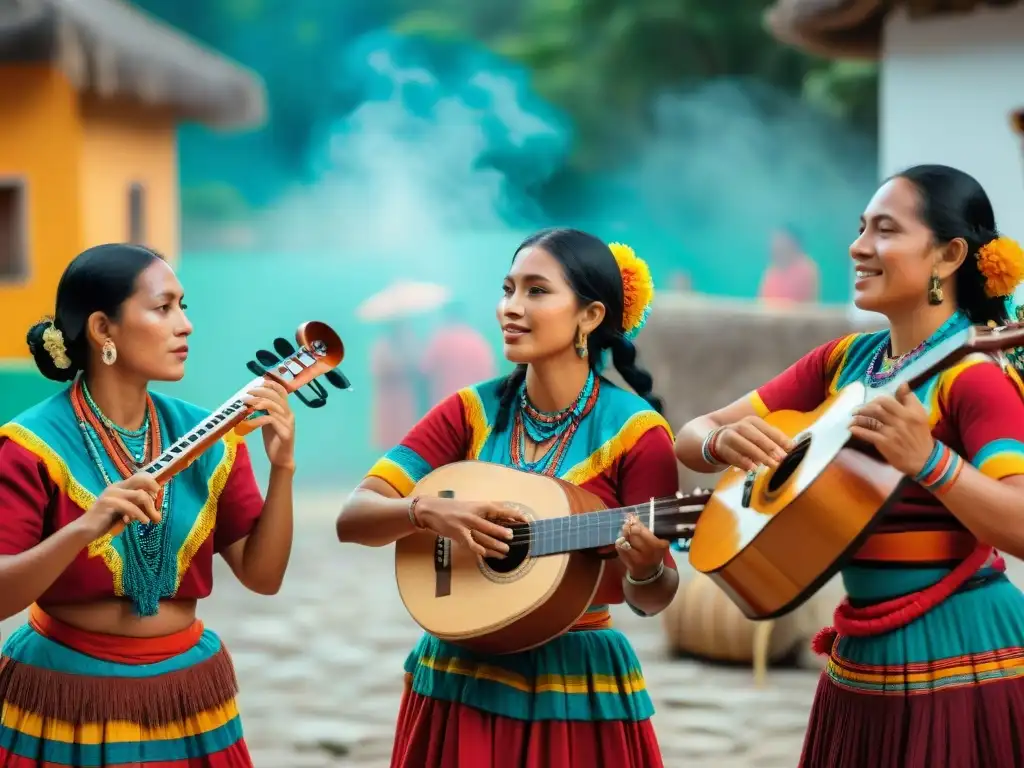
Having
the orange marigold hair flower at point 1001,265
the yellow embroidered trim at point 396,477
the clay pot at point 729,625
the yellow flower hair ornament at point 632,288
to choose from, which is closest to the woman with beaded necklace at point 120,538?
the yellow embroidered trim at point 396,477

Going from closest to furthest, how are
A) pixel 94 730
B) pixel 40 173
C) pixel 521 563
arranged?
1. pixel 94 730
2. pixel 521 563
3. pixel 40 173

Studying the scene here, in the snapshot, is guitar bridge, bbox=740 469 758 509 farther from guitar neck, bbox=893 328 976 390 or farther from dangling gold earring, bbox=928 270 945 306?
dangling gold earring, bbox=928 270 945 306

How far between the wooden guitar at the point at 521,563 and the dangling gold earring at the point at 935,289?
1.96ft

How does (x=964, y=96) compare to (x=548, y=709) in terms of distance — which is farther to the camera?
(x=964, y=96)

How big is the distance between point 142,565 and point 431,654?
669mm

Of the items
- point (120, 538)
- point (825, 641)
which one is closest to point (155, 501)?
point (120, 538)

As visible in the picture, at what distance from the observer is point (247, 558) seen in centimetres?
307

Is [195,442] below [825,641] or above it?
above

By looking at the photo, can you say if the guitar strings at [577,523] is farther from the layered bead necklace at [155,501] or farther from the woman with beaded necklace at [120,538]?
the layered bead necklace at [155,501]

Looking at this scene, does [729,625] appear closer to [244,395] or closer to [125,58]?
[244,395]

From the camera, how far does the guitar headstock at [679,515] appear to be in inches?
110

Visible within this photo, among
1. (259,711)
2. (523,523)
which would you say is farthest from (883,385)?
(259,711)

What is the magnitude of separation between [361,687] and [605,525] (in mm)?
4273

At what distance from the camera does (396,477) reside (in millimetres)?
3152
